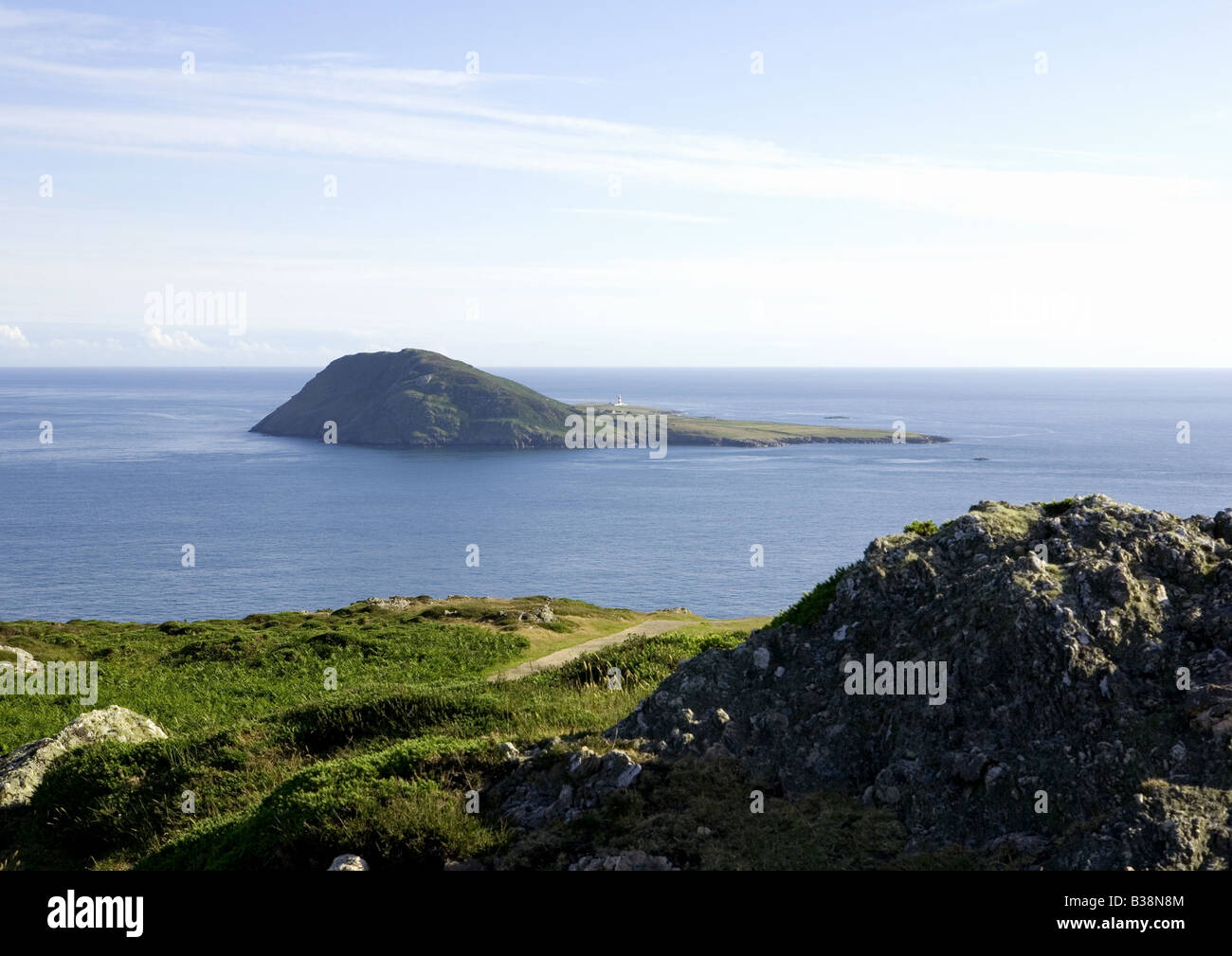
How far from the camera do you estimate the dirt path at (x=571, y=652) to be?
91.9ft

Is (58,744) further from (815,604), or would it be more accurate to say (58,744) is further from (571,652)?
(571,652)

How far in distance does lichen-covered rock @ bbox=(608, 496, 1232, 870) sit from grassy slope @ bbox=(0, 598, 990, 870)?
0.78 m

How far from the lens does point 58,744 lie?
18.5 metres

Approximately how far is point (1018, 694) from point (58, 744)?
17.9 meters

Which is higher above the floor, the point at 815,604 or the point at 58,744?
the point at 815,604

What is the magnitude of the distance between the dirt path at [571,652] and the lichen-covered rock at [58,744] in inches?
334

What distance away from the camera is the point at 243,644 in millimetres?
39812

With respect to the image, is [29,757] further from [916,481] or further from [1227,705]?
[916,481]

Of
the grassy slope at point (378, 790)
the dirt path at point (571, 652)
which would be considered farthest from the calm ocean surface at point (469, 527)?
the grassy slope at point (378, 790)

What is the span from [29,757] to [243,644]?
72.7ft

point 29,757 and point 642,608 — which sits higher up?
point 29,757

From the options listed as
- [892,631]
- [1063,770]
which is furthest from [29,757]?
[1063,770]

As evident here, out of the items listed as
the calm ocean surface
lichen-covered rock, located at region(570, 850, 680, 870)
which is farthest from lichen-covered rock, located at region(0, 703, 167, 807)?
the calm ocean surface

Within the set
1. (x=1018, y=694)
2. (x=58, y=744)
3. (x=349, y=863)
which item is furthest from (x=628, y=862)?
(x=58, y=744)
